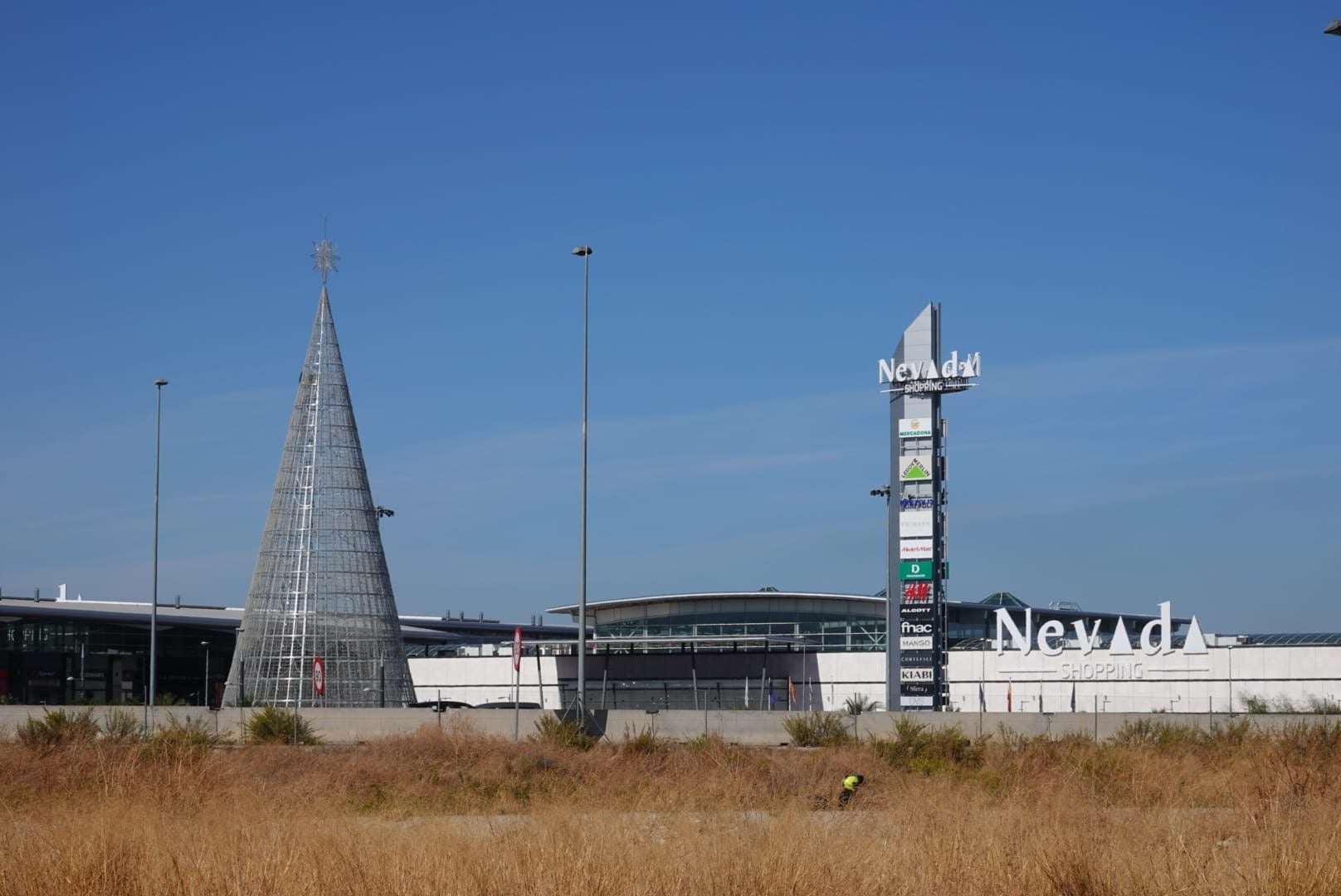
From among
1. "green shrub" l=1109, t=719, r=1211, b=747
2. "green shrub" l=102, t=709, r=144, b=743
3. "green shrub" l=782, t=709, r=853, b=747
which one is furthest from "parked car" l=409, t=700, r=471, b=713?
"green shrub" l=1109, t=719, r=1211, b=747

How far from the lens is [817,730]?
3684cm

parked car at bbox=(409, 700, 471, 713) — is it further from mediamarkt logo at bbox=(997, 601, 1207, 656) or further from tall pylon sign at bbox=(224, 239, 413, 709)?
mediamarkt logo at bbox=(997, 601, 1207, 656)

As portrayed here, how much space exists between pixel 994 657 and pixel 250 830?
58.1 meters

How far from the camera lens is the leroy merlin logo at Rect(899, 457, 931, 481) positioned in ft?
207

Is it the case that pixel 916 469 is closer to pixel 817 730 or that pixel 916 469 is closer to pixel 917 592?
pixel 917 592

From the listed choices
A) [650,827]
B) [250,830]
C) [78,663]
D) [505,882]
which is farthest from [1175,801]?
[78,663]

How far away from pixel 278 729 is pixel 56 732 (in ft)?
22.3

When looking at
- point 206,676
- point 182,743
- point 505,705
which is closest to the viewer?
point 182,743

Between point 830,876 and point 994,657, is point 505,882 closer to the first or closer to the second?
point 830,876

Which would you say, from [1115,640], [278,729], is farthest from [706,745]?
[1115,640]

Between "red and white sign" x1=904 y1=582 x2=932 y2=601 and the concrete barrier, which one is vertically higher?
"red and white sign" x1=904 y1=582 x2=932 y2=601

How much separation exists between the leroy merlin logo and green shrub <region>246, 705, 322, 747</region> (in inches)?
1285

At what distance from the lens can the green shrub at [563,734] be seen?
3325cm

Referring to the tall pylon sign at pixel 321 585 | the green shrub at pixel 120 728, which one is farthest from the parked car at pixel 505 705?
the green shrub at pixel 120 728
